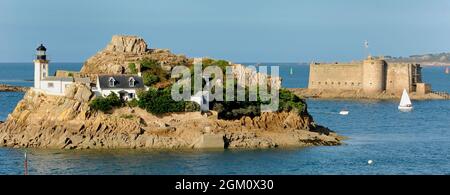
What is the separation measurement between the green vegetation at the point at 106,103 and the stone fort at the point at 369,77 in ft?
184

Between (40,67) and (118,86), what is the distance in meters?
4.55

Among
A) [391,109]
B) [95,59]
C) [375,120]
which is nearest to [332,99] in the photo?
[391,109]

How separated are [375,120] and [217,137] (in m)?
24.7

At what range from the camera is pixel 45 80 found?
1983 inches

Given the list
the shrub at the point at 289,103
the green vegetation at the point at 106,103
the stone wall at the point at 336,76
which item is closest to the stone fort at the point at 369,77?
the stone wall at the point at 336,76

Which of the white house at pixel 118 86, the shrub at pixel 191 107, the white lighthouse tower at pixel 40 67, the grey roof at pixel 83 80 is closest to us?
the shrub at pixel 191 107

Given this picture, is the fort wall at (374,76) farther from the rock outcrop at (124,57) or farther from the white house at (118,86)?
the white house at (118,86)

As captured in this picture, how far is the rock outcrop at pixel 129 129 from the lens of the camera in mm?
45438

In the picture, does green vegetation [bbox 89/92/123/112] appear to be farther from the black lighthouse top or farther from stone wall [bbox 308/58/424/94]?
stone wall [bbox 308/58/424/94]

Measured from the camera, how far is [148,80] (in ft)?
169

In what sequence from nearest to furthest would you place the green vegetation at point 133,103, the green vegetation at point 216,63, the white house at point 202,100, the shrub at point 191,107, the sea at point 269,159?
the sea at point 269,159, the shrub at point 191,107, the green vegetation at point 133,103, the white house at point 202,100, the green vegetation at point 216,63

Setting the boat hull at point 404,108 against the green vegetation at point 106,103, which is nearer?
→ the green vegetation at point 106,103

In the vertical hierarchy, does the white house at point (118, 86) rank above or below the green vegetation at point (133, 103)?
above
